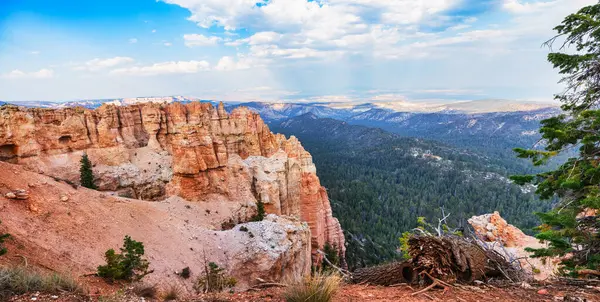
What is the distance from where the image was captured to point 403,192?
287 feet

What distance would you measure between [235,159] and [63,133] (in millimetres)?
14516

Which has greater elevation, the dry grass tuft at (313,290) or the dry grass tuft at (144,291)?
the dry grass tuft at (313,290)

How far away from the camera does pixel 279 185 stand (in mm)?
30594

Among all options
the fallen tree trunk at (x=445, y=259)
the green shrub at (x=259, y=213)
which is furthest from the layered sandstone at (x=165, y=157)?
the fallen tree trunk at (x=445, y=259)

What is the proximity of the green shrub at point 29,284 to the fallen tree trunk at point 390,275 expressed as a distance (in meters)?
5.01

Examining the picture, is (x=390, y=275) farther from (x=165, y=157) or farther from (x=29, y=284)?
(x=165, y=157)

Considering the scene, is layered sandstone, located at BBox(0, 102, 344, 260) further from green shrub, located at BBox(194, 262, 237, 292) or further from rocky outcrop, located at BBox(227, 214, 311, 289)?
green shrub, located at BBox(194, 262, 237, 292)

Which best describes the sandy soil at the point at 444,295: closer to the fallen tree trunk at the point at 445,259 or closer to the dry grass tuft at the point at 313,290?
the fallen tree trunk at the point at 445,259

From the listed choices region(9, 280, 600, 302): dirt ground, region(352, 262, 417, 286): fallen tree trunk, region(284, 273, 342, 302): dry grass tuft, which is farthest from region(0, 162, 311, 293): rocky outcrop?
region(284, 273, 342, 302): dry grass tuft

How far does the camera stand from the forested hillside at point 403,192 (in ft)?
170

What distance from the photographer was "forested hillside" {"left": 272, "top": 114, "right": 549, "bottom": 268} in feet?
170

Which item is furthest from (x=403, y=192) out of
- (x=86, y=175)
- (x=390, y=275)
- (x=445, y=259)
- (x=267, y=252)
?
(x=445, y=259)

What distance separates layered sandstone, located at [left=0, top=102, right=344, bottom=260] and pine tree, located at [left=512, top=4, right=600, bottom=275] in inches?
885

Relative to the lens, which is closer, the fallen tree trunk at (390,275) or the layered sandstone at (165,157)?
the fallen tree trunk at (390,275)
